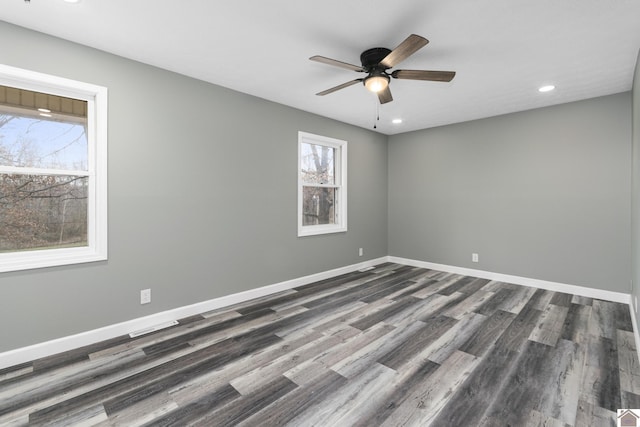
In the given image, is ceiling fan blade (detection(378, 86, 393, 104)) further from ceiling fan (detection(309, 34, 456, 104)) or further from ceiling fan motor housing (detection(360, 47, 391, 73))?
ceiling fan motor housing (detection(360, 47, 391, 73))

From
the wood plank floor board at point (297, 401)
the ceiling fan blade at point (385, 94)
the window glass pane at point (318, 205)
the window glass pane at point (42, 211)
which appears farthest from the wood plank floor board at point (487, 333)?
the window glass pane at point (42, 211)

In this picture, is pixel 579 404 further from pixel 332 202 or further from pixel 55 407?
pixel 332 202

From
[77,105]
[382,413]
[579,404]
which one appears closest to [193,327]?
[382,413]

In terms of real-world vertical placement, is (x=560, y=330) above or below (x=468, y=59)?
below

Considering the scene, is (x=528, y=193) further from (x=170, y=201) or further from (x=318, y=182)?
(x=170, y=201)

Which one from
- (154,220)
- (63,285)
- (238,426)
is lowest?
(238,426)

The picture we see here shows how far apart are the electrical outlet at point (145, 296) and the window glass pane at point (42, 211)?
670 millimetres

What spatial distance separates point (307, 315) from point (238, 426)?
5.20 feet

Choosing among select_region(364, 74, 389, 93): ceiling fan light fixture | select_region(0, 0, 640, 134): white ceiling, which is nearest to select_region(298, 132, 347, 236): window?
select_region(0, 0, 640, 134): white ceiling

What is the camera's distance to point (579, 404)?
5.91ft

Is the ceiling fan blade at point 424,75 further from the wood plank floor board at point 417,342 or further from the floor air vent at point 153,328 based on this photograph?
the floor air vent at point 153,328

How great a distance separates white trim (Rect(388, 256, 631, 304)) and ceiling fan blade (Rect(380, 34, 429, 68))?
3698mm

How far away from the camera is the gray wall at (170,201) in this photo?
2357mm

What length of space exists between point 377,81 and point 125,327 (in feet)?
10.6
